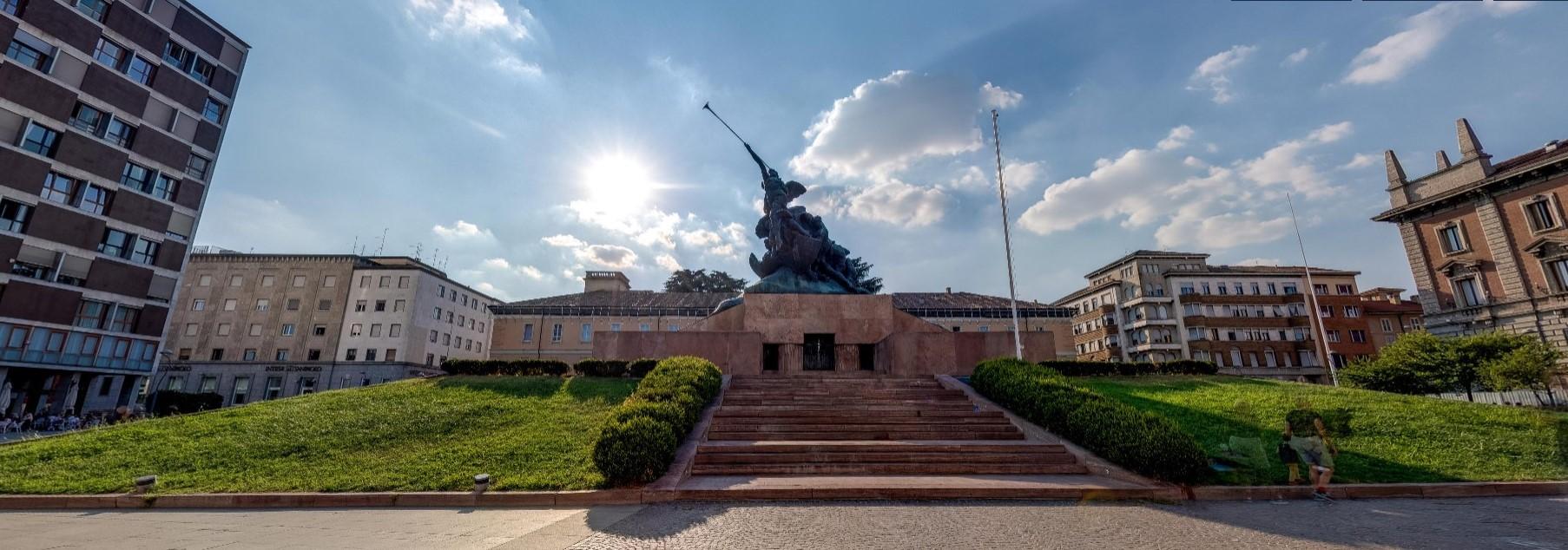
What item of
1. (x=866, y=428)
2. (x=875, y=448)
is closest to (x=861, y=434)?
(x=866, y=428)

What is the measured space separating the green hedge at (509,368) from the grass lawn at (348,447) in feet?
8.01

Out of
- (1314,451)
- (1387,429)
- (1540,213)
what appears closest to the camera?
(1314,451)

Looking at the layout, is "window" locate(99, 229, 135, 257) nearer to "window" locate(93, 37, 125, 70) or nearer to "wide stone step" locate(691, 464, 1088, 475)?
"window" locate(93, 37, 125, 70)

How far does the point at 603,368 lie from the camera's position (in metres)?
18.6

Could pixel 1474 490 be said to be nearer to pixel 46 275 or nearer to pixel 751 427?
pixel 751 427

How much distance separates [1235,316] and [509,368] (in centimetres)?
6501

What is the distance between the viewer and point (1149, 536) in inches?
264

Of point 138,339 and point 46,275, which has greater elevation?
point 46,275

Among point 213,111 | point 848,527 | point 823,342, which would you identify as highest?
point 213,111

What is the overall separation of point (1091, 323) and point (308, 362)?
77.1 metres

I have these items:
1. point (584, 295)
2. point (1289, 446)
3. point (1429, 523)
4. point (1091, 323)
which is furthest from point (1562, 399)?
point (584, 295)

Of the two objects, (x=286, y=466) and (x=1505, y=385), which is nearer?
(x=286, y=466)

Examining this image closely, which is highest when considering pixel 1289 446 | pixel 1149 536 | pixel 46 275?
pixel 46 275

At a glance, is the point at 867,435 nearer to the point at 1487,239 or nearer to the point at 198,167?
the point at 1487,239
